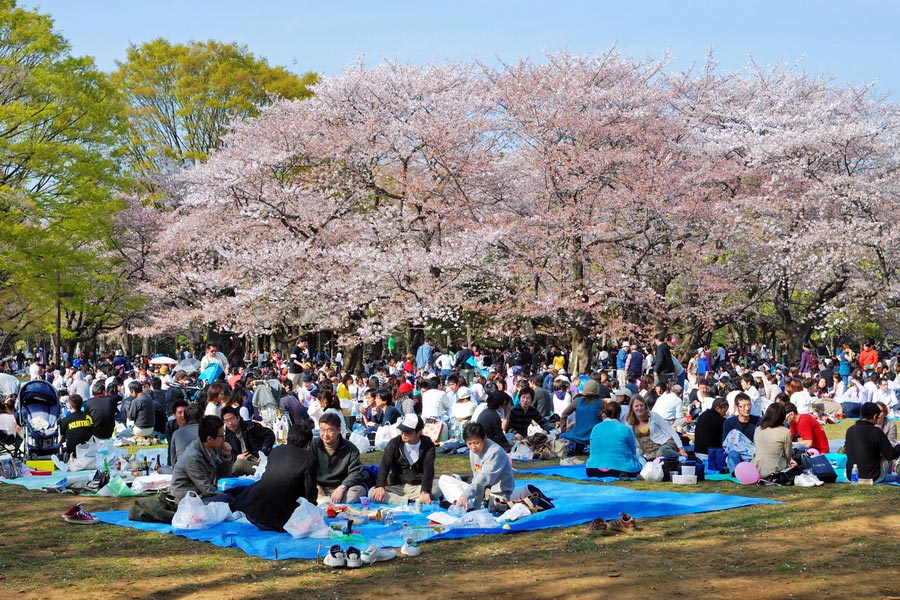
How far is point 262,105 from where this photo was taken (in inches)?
1476

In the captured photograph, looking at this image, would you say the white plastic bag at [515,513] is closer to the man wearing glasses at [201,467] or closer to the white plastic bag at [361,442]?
the man wearing glasses at [201,467]

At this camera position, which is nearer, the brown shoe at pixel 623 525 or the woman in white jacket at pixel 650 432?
the brown shoe at pixel 623 525

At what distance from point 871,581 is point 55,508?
23.5 ft

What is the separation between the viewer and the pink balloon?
33.0ft

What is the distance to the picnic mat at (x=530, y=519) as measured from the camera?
7178 millimetres

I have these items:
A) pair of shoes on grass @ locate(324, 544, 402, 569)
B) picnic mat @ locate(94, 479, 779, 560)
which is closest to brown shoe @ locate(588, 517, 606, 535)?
picnic mat @ locate(94, 479, 779, 560)

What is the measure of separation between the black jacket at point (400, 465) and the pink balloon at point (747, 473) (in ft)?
11.2

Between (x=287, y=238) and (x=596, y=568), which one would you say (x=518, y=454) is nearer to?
(x=596, y=568)

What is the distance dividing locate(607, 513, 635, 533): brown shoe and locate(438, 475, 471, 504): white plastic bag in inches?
56.2

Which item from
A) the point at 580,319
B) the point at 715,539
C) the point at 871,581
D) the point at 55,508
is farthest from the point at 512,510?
the point at 580,319

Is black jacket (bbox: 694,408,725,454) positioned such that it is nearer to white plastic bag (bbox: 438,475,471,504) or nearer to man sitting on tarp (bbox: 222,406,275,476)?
white plastic bag (bbox: 438,475,471,504)

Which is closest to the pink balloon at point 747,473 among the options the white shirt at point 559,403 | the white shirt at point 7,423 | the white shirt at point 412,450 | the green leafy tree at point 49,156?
the white shirt at point 412,450

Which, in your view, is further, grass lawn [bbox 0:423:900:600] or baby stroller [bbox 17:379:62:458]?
baby stroller [bbox 17:379:62:458]

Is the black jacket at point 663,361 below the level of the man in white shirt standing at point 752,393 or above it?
above
